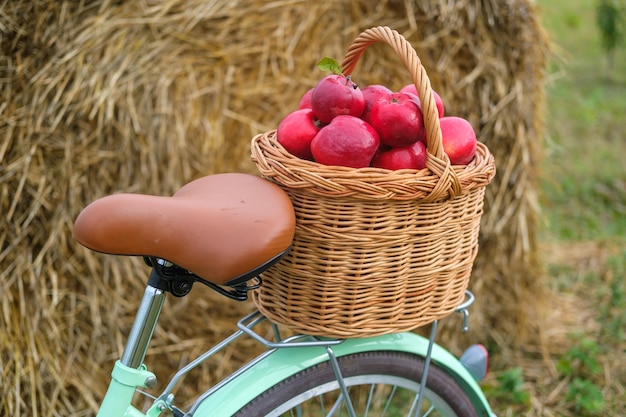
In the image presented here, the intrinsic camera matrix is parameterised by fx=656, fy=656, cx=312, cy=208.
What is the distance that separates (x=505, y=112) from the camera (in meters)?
2.51

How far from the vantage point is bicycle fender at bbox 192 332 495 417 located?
4.42ft

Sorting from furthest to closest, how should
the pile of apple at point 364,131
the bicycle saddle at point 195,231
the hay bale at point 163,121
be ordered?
1. the hay bale at point 163,121
2. the pile of apple at point 364,131
3. the bicycle saddle at point 195,231

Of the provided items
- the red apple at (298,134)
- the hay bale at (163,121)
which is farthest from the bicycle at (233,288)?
the hay bale at (163,121)

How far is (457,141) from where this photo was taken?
135cm

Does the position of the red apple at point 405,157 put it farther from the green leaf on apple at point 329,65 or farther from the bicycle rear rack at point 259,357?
the bicycle rear rack at point 259,357

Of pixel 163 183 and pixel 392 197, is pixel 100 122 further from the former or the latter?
pixel 392 197

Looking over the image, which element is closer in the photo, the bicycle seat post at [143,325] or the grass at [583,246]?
the bicycle seat post at [143,325]

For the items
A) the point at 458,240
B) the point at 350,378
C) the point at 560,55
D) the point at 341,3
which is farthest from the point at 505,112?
the point at 350,378

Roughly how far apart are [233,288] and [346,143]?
37 cm

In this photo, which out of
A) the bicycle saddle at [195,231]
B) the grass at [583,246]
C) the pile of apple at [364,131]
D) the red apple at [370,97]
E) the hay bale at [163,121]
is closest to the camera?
the bicycle saddle at [195,231]

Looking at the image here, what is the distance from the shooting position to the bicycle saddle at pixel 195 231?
115 cm

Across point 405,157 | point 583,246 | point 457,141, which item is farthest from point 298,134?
point 583,246

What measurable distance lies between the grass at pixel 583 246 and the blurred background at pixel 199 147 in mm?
14

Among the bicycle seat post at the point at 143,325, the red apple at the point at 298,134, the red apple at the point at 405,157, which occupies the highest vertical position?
the red apple at the point at 298,134
